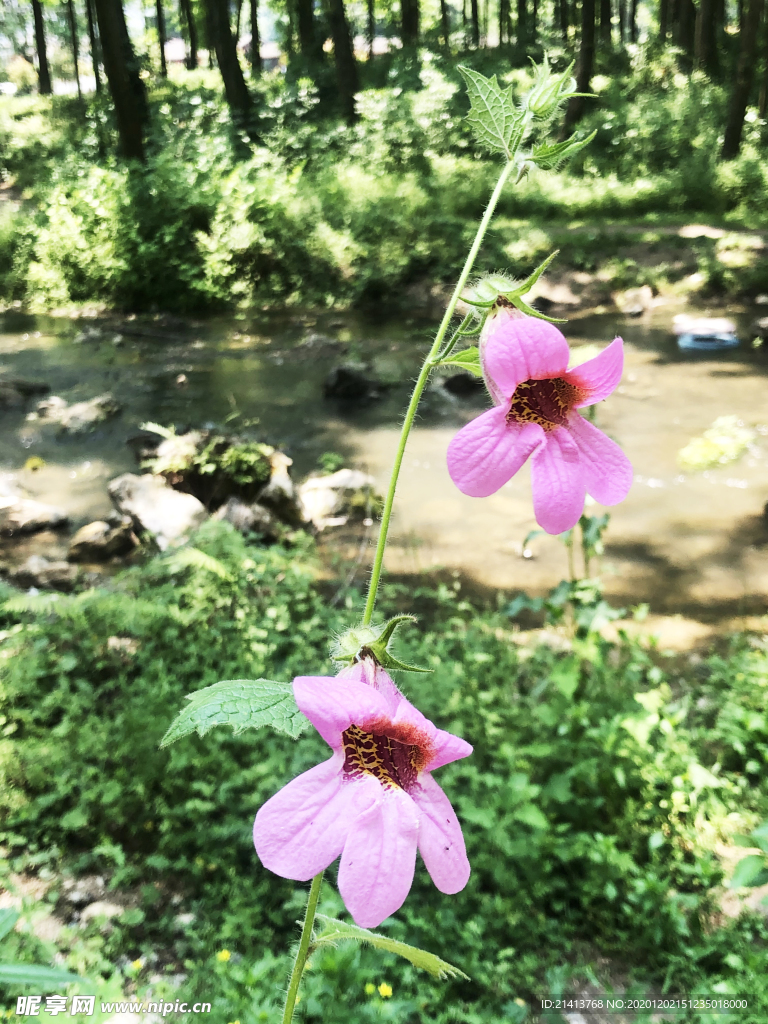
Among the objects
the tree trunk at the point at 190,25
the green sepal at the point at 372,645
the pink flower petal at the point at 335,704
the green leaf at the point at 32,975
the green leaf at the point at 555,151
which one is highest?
the tree trunk at the point at 190,25

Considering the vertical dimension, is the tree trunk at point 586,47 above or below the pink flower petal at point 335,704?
above

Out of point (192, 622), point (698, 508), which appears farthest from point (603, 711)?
point (698, 508)

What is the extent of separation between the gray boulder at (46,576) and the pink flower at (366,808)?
4.42m

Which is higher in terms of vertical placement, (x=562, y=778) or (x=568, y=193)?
(x=568, y=193)

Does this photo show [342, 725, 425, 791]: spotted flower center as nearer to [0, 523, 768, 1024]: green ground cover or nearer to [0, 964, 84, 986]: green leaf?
[0, 964, 84, 986]: green leaf

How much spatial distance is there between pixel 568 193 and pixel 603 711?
14096 mm

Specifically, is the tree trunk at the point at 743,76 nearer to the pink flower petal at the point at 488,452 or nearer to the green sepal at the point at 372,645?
the pink flower petal at the point at 488,452

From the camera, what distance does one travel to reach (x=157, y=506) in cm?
589

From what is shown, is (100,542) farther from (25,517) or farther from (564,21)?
(564,21)

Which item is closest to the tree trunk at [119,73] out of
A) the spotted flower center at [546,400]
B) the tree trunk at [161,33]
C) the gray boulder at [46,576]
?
the gray boulder at [46,576]

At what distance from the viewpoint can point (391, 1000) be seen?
83.7 inches

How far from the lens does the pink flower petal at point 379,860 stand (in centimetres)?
67

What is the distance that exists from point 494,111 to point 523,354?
425 mm

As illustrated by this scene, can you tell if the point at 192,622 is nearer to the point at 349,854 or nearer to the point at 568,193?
the point at 349,854
